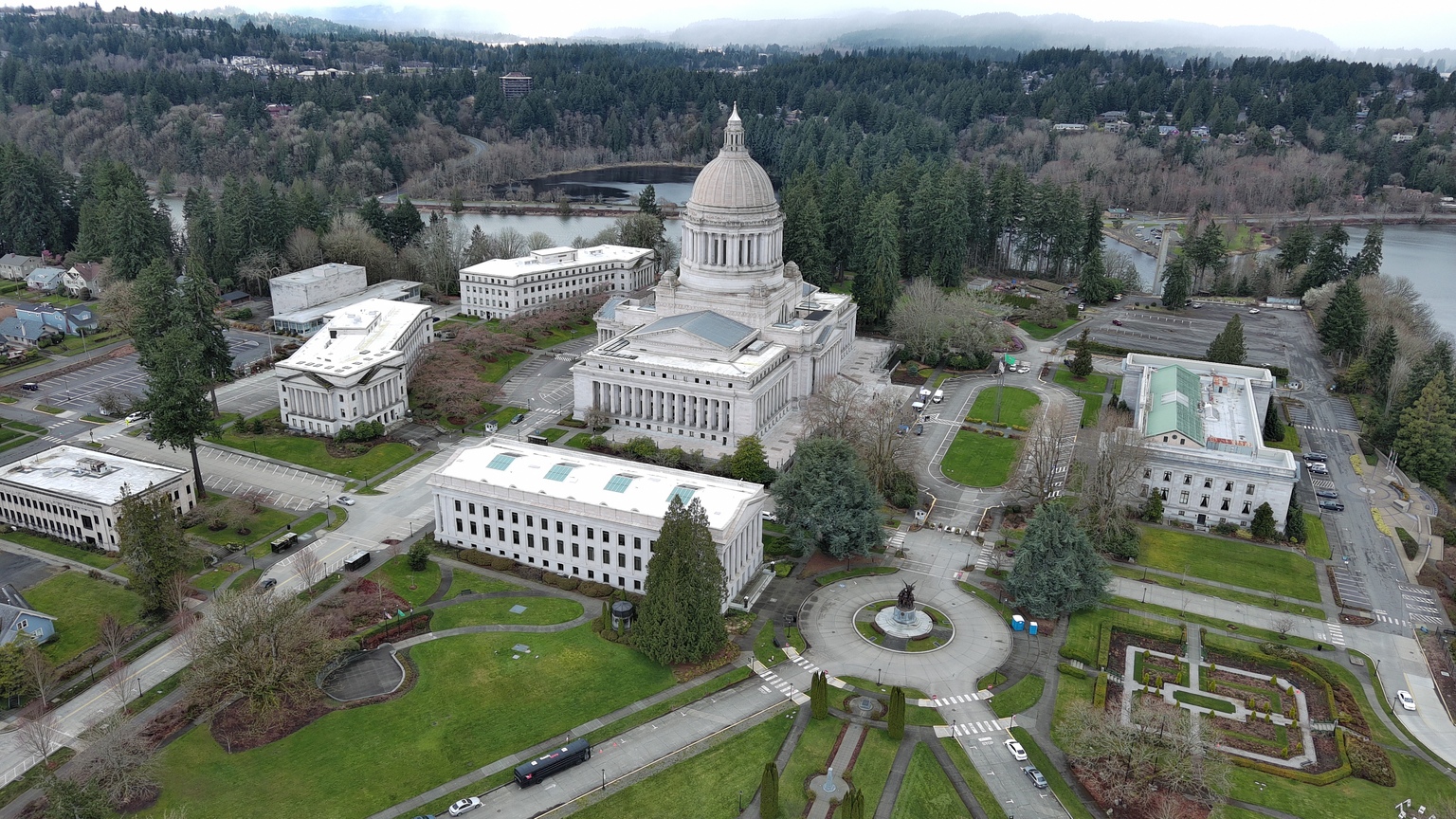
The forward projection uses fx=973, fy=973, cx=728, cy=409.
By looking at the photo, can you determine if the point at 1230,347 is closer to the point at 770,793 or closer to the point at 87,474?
the point at 770,793

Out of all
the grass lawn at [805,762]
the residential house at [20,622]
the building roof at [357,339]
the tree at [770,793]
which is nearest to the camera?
the tree at [770,793]

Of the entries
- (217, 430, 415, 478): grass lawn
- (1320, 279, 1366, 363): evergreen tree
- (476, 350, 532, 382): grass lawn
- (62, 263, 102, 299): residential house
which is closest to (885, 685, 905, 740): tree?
(217, 430, 415, 478): grass lawn

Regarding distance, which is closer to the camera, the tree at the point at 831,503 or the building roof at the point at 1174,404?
the tree at the point at 831,503

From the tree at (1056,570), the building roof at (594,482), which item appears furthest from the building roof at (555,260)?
the tree at (1056,570)

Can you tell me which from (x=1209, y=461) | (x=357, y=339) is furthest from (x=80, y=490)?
(x=1209, y=461)

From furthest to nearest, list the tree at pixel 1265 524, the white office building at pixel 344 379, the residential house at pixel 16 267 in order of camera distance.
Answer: the residential house at pixel 16 267, the white office building at pixel 344 379, the tree at pixel 1265 524

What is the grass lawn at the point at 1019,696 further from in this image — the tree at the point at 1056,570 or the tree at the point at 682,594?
the tree at the point at 682,594

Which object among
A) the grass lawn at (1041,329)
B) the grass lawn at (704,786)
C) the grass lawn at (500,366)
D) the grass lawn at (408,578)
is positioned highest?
the grass lawn at (500,366)
